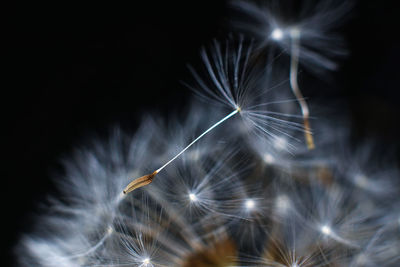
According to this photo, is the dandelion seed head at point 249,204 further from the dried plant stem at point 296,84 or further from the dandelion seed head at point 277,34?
the dandelion seed head at point 277,34

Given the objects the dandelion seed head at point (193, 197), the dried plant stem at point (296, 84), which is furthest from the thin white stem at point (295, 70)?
the dandelion seed head at point (193, 197)

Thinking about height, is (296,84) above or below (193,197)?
above

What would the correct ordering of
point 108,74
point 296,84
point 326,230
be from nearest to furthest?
point 326,230
point 296,84
point 108,74

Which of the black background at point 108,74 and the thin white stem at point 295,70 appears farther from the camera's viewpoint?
the black background at point 108,74

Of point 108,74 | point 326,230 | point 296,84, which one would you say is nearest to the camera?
point 326,230

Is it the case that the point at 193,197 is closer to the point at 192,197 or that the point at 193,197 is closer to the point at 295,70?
the point at 192,197

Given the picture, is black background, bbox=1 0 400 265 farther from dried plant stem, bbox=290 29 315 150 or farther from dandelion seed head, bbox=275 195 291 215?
dandelion seed head, bbox=275 195 291 215

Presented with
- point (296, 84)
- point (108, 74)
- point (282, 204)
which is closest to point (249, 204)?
point (282, 204)
